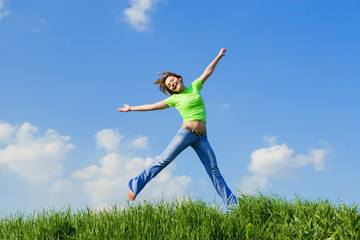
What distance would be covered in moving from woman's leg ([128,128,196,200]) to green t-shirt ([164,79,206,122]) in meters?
0.28

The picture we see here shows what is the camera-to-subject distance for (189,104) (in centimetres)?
627

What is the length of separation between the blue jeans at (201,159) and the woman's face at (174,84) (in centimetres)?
72

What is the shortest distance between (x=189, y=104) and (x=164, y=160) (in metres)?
0.97

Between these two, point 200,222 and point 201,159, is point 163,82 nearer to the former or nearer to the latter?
point 201,159

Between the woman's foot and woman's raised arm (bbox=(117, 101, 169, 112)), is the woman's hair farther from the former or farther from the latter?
the woman's foot

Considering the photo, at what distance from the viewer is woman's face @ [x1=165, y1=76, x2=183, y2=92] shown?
21.3 feet

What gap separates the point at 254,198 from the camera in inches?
219

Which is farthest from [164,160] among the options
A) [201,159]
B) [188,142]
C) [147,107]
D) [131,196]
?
[147,107]

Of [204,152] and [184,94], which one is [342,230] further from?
[184,94]

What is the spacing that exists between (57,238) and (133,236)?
4.41 ft

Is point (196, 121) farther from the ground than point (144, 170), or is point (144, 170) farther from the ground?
point (196, 121)

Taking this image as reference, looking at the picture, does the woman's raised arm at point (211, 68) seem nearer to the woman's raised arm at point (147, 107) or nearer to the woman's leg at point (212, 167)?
the woman's raised arm at point (147, 107)

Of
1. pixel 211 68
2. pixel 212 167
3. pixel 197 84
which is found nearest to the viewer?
pixel 212 167

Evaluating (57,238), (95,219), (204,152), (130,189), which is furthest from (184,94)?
(57,238)
